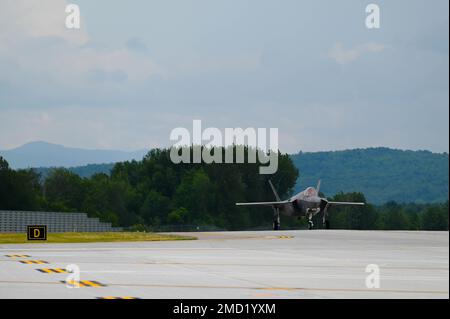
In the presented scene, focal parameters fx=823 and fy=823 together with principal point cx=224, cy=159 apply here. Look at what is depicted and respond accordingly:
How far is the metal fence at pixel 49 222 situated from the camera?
233 ft

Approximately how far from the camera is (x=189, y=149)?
174 m

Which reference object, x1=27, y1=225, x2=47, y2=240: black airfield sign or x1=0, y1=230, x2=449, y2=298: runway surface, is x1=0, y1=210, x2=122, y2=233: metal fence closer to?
x1=27, y1=225, x2=47, y2=240: black airfield sign

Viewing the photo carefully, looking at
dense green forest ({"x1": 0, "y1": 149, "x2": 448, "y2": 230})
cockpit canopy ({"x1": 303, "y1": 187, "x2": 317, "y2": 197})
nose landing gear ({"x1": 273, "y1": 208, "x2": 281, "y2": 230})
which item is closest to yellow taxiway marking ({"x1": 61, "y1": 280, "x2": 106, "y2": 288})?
cockpit canopy ({"x1": 303, "y1": 187, "x2": 317, "y2": 197})

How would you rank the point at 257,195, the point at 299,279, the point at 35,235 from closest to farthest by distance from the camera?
the point at 299,279 → the point at 35,235 → the point at 257,195

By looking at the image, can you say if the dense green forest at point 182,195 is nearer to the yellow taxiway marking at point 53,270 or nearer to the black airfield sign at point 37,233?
the black airfield sign at point 37,233

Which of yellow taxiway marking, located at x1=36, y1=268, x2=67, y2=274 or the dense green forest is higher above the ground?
the dense green forest

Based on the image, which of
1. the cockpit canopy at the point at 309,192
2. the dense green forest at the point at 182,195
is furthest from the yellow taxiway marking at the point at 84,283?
the dense green forest at the point at 182,195

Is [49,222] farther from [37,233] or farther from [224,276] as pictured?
[224,276]

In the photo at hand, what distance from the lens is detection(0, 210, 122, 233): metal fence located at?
70875 millimetres

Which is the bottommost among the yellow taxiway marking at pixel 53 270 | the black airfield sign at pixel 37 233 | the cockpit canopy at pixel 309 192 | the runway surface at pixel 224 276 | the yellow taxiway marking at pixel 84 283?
the runway surface at pixel 224 276
